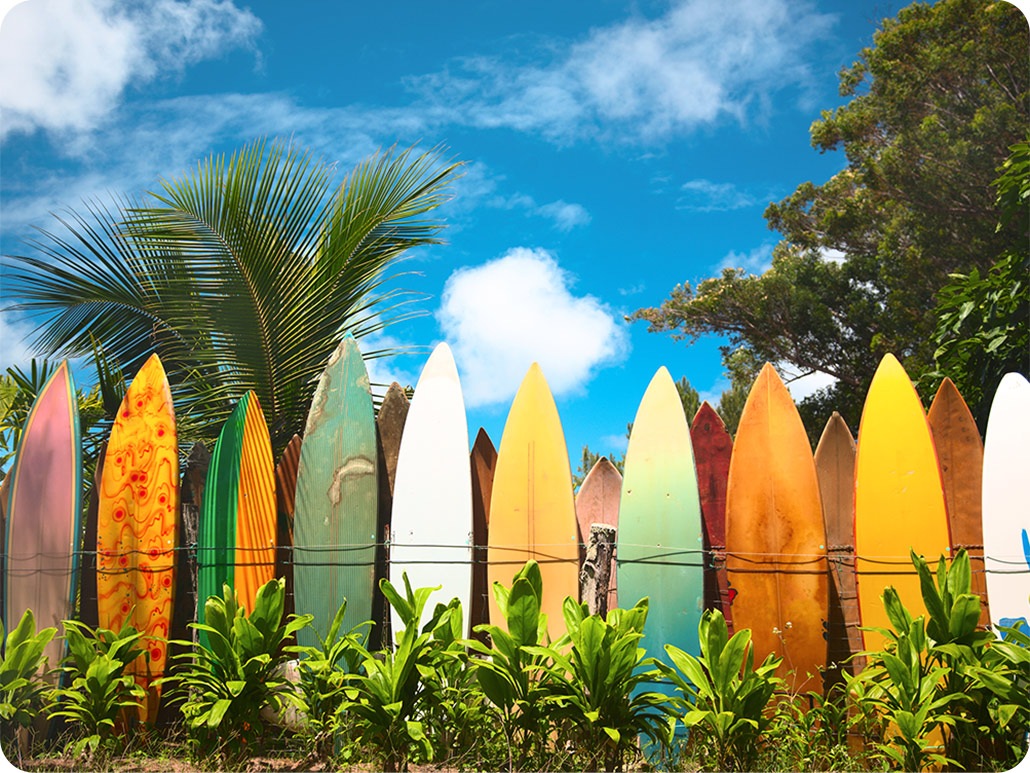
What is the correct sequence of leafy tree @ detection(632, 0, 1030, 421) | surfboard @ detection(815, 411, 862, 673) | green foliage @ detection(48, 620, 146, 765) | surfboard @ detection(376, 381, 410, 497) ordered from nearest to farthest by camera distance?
green foliage @ detection(48, 620, 146, 765)
surfboard @ detection(815, 411, 862, 673)
surfboard @ detection(376, 381, 410, 497)
leafy tree @ detection(632, 0, 1030, 421)

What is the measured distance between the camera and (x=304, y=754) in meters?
3.37

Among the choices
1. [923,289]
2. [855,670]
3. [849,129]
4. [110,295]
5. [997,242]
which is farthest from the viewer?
[849,129]

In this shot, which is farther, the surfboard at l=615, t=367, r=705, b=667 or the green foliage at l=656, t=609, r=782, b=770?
the surfboard at l=615, t=367, r=705, b=667

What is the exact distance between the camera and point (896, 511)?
3709 mm

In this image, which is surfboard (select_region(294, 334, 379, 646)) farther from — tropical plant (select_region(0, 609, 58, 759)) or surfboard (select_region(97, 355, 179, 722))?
tropical plant (select_region(0, 609, 58, 759))

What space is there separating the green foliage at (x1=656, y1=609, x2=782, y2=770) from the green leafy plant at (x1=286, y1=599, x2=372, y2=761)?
1167 millimetres

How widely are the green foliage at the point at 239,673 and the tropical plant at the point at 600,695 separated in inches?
39.7

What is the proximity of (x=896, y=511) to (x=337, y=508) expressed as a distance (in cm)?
240

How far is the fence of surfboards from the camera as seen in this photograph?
3.71m

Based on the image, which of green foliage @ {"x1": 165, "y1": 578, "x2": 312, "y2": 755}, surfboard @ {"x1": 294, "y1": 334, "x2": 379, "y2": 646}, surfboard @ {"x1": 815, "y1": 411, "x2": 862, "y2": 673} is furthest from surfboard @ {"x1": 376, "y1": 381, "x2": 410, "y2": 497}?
surfboard @ {"x1": 815, "y1": 411, "x2": 862, "y2": 673}

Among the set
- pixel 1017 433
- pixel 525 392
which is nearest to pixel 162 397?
pixel 525 392

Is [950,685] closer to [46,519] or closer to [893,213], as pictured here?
[46,519]

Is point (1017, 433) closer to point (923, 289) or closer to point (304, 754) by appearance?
point (304, 754)

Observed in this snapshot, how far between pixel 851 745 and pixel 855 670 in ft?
1.09
